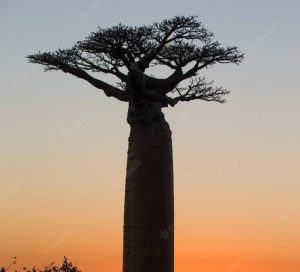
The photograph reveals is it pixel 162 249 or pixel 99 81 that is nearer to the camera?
pixel 162 249

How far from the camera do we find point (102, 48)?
35.6ft

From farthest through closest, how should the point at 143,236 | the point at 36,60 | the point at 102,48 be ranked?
1. the point at 36,60
2. the point at 102,48
3. the point at 143,236

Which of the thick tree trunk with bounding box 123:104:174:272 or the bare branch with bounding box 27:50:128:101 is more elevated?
the bare branch with bounding box 27:50:128:101

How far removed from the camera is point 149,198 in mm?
10180

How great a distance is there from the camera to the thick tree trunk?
33.2 ft

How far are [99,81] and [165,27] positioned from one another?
119 centimetres

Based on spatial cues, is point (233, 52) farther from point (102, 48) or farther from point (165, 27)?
point (102, 48)

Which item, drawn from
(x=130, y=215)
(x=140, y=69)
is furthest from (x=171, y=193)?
(x=140, y=69)

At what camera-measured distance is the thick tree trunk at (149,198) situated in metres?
10.1

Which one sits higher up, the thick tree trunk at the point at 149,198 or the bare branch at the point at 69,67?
the bare branch at the point at 69,67

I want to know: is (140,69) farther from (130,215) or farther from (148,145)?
(130,215)

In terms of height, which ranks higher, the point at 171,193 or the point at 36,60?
the point at 36,60

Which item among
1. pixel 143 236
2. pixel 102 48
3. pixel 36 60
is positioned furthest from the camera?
pixel 36 60

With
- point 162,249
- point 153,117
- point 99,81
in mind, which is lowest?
point 162,249
